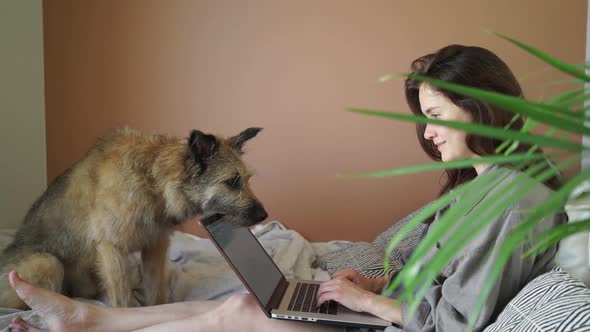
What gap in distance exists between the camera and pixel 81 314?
1.40 metres

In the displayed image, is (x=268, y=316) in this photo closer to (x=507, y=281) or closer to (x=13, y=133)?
(x=507, y=281)

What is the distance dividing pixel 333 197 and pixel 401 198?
16.9 inches

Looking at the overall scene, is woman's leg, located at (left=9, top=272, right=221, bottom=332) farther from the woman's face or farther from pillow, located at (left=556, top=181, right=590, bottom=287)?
pillow, located at (left=556, top=181, right=590, bottom=287)

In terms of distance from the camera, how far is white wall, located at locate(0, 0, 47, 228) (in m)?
2.60

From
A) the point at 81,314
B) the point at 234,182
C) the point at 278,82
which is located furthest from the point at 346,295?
the point at 278,82

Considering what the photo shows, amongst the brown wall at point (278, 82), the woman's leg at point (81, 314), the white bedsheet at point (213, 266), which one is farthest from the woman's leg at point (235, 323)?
the brown wall at point (278, 82)

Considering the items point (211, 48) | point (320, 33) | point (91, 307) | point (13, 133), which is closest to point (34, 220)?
point (91, 307)

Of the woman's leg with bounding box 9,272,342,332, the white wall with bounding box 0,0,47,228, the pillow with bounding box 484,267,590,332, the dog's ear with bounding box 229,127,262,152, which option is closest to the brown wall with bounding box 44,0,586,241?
the white wall with bounding box 0,0,47,228

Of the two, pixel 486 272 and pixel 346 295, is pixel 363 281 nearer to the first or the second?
pixel 346 295

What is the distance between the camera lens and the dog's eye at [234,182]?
179 centimetres

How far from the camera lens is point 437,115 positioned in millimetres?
1271

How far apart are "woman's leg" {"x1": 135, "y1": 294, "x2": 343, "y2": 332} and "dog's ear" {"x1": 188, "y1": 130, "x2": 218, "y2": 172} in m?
0.60

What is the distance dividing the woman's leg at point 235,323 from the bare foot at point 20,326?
1.25 ft

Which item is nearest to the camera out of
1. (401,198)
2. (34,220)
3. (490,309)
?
(490,309)
